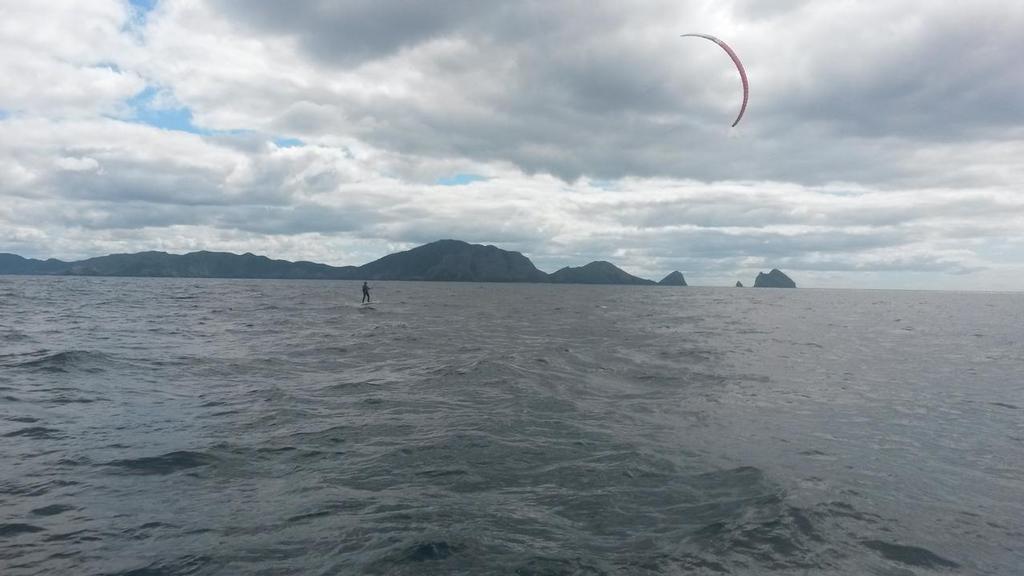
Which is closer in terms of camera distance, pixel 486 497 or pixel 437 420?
pixel 486 497

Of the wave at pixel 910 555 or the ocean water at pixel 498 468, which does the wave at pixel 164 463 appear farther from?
the wave at pixel 910 555

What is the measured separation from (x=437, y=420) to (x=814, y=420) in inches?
420

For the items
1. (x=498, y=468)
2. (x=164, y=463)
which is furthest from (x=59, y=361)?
(x=498, y=468)

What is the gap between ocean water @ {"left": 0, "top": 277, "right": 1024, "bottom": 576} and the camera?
8.18 meters

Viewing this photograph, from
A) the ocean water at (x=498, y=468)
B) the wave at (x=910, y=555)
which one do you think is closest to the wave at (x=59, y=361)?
the ocean water at (x=498, y=468)

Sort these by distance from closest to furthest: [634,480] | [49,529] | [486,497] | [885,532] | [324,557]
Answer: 1. [324,557]
2. [49,529]
3. [885,532]
4. [486,497]
5. [634,480]

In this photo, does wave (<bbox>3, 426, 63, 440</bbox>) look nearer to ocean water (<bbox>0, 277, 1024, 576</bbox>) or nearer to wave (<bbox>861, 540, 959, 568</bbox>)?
ocean water (<bbox>0, 277, 1024, 576</bbox>)

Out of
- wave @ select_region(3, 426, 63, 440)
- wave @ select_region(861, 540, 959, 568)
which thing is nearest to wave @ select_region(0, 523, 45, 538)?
wave @ select_region(3, 426, 63, 440)

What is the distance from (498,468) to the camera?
459 inches

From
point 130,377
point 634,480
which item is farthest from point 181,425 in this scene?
point 634,480

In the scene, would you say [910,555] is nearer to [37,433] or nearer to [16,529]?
[16,529]

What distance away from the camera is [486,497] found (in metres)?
10.2

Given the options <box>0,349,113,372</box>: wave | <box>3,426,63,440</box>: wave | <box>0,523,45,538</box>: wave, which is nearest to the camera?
<box>0,523,45,538</box>: wave

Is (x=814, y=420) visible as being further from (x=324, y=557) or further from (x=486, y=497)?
(x=324, y=557)
